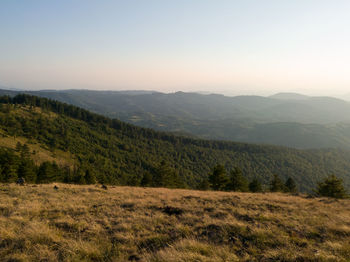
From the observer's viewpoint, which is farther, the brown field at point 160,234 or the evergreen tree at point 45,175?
the evergreen tree at point 45,175

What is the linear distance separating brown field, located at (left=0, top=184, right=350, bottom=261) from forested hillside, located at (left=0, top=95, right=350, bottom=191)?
38.0m

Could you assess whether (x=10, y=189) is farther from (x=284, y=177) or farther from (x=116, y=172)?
(x=284, y=177)

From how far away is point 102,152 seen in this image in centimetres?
12125

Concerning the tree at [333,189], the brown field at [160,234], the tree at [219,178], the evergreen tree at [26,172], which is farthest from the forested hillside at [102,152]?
the brown field at [160,234]

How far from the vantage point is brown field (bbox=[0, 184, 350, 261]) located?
6.02m

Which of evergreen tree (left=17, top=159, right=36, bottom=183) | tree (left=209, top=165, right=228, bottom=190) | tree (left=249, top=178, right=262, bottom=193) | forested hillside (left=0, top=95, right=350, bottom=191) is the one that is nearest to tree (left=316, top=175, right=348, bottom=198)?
tree (left=249, top=178, right=262, bottom=193)

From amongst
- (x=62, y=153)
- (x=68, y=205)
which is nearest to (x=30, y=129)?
(x=62, y=153)

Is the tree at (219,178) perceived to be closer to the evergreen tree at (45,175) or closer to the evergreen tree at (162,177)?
the evergreen tree at (162,177)

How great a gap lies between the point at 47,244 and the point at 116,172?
340 feet

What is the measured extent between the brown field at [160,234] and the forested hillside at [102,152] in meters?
38.0

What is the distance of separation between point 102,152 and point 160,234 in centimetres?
12543

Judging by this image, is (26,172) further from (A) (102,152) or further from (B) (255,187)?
(A) (102,152)

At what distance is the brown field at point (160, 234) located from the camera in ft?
19.7

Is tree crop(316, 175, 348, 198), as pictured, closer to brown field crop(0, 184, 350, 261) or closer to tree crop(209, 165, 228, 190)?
tree crop(209, 165, 228, 190)
